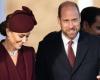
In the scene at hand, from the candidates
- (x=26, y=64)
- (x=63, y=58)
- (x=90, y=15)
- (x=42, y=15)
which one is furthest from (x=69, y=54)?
(x=42, y=15)

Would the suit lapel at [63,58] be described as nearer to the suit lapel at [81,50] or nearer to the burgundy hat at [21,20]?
the suit lapel at [81,50]

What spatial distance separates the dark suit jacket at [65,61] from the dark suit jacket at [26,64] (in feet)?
0.41

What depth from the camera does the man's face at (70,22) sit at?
2.90m

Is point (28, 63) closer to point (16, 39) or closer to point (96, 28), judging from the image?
point (16, 39)

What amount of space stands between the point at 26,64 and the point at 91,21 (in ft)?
3.34

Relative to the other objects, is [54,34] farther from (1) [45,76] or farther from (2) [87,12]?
(2) [87,12]

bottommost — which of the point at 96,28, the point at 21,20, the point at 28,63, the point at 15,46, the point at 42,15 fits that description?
the point at 42,15

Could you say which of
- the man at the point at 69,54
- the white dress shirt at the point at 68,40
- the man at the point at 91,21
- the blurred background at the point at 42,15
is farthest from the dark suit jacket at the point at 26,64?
the blurred background at the point at 42,15

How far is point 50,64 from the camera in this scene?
9.74 ft

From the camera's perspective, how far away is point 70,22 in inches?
115

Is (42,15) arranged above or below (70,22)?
below

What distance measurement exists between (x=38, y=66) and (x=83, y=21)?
863mm

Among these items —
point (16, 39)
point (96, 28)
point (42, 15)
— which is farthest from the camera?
point (42, 15)

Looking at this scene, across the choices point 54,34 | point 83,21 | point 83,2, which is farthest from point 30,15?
point 83,2
